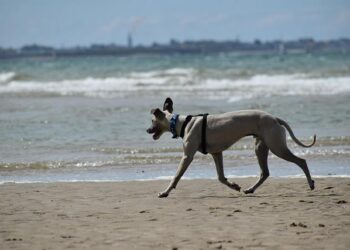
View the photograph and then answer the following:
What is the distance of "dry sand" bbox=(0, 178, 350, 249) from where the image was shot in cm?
709

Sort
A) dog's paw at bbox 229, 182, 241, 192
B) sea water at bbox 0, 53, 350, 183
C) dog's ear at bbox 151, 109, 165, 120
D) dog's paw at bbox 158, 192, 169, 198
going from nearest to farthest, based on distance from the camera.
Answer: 1. dog's paw at bbox 158, 192, 169, 198
2. dog's paw at bbox 229, 182, 241, 192
3. dog's ear at bbox 151, 109, 165, 120
4. sea water at bbox 0, 53, 350, 183

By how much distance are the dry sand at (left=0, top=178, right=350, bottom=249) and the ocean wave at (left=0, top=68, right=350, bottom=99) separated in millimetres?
16980

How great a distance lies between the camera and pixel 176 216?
8.33 m

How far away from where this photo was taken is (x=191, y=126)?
32.6 feet

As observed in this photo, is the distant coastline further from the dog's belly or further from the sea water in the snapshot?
the dog's belly

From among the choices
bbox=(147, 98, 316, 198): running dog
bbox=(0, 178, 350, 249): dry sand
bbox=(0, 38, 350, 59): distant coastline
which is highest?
bbox=(0, 38, 350, 59): distant coastline

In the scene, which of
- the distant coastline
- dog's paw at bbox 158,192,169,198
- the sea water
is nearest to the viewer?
dog's paw at bbox 158,192,169,198

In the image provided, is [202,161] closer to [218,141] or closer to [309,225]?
[218,141]

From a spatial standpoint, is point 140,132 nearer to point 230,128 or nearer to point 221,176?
point 221,176

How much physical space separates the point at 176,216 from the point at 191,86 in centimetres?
2921

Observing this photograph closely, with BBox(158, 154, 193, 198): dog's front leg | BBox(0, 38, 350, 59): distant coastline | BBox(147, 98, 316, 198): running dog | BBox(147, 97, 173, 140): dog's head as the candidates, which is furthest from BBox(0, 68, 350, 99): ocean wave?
BBox(0, 38, 350, 59): distant coastline

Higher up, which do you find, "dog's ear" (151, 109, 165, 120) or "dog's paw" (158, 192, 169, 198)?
"dog's ear" (151, 109, 165, 120)

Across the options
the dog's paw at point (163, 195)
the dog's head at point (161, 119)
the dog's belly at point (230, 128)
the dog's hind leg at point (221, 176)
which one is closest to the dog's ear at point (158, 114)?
the dog's head at point (161, 119)

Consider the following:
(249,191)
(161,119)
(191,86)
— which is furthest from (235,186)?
(191,86)
